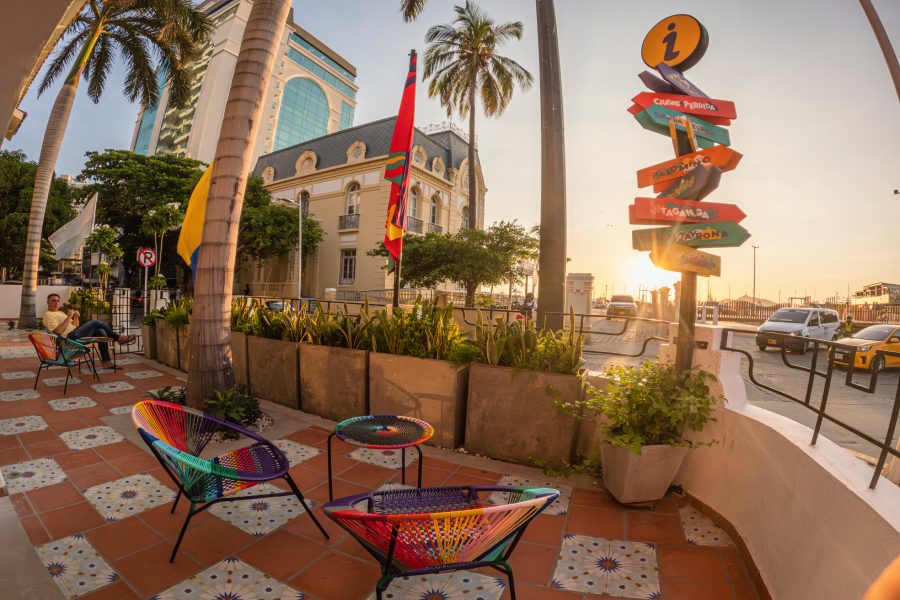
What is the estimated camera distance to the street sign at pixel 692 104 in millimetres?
3119

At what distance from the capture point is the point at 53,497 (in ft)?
9.21

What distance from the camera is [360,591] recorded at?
80.4 inches

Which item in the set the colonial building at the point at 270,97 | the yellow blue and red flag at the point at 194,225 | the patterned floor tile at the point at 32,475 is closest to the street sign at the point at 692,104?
the yellow blue and red flag at the point at 194,225

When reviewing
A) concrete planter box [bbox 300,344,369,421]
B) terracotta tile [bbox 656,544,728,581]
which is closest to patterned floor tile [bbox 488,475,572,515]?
terracotta tile [bbox 656,544,728,581]

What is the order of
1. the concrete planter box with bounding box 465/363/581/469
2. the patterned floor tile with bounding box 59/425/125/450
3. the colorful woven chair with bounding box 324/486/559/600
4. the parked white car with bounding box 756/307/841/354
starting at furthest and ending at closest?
1. the parked white car with bounding box 756/307/841/354
2. the patterned floor tile with bounding box 59/425/125/450
3. the concrete planter box with bounding box 465/363/581/469
4. the colorful woven chair with bounding box 324/486/559/600

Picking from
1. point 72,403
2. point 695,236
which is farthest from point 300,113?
point 695,236

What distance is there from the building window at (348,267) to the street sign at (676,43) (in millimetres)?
23605

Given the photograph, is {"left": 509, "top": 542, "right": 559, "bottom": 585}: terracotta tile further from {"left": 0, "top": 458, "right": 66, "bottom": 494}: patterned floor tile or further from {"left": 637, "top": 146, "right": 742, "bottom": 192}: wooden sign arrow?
{"left": 0, "top": 458, "right": 66, "bottom": 494}: patterned floor tile

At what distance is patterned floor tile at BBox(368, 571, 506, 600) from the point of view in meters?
2.04

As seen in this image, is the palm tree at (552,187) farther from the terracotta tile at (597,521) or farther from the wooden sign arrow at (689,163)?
the terracotta tile at (597,521)

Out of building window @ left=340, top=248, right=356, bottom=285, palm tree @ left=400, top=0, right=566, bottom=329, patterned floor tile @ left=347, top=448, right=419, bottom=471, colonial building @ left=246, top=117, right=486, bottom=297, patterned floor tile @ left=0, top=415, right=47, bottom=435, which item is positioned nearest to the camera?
patterned floor tile @ left=347, top=448, right=419, bottom=471

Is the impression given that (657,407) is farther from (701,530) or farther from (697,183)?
(697,183)

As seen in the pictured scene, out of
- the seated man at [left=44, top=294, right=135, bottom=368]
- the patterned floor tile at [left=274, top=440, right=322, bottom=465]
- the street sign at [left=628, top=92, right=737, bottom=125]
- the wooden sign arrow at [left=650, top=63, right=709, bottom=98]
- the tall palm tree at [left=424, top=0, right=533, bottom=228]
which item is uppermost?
the tall palm tree at [left=424, top=0, right=533, bottom=228]

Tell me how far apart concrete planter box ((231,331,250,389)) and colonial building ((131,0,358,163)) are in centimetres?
5009
